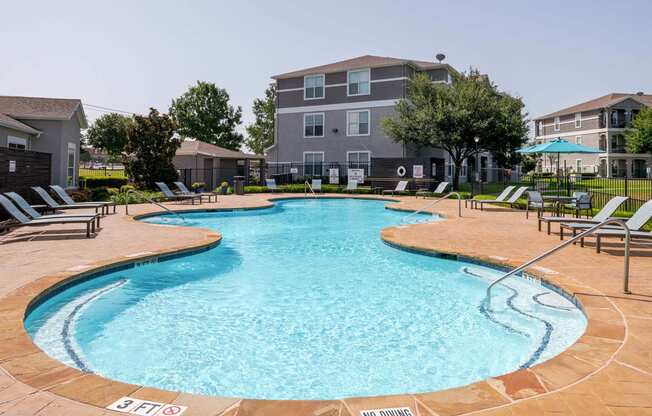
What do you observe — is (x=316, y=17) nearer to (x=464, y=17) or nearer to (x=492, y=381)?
(x=464, y=17)

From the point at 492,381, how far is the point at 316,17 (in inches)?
691

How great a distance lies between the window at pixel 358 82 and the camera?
30.7 m

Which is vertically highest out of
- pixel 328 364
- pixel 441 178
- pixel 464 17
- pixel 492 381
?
pixel 464 17

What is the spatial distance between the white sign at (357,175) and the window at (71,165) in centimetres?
1628

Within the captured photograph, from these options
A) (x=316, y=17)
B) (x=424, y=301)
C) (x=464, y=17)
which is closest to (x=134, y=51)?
(x=316, y=17)

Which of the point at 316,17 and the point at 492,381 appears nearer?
the point at 492,381

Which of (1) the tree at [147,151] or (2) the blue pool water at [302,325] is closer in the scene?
(2) the blue pool water at [302,325]

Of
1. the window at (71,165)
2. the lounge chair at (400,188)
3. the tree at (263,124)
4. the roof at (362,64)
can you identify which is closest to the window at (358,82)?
the roof at (362,64)

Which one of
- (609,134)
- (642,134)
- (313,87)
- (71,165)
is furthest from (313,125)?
(609,134)

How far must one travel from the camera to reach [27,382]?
2.84 m

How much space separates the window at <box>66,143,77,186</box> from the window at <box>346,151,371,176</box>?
57.6 feet

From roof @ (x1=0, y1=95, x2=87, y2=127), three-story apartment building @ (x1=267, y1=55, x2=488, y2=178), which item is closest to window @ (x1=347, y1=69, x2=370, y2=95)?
three-story apartment building @ (x1=267, y1=55, x2=488, y2=178)

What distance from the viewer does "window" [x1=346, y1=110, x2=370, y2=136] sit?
30734 millimetres

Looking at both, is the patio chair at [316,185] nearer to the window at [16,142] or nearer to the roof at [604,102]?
the window at [16,142]
